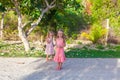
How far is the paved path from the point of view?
1166 centimetres

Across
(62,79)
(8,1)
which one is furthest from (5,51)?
(62,79)

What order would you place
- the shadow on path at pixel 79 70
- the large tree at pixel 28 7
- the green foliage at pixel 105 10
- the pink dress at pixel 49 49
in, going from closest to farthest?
the shadow on path at pixel 79 70, the pink dress at pixel 49 49, the large tree at pixel 28 7, the green foliage at pixel 105 10

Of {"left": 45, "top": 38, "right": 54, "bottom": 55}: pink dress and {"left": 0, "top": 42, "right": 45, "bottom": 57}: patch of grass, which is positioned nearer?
{"left": 45, "top": 38, "right": 54, "bottom": 55}: pink dress

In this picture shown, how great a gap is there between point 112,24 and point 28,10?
18.0ft

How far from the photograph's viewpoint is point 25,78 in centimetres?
1140

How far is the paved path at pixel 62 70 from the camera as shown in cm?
1166

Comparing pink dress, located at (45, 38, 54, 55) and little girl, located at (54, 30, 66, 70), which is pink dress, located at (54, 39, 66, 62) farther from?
pink dress, located at (45, 38, 54, 55)

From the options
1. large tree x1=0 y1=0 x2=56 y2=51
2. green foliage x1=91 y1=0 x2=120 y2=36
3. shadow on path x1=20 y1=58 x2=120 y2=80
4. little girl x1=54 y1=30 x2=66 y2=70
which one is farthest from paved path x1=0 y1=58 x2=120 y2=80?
green foliage x1=91 y1=0 x2=120 y2=36

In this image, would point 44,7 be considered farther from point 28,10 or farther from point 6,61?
point 6,61

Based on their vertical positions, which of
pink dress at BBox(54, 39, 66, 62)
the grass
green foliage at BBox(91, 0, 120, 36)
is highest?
green foliage at BBox(91, 0, 120, 36)

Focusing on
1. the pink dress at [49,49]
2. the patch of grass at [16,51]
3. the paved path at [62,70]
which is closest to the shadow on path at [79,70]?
the paved path at [62,70]

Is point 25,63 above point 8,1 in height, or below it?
below

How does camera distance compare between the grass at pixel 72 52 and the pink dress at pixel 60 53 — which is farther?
the grass at pixel 72 52

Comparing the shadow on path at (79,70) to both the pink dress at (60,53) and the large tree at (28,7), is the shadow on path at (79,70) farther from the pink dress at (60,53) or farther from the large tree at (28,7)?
the large tree at (28,7)
